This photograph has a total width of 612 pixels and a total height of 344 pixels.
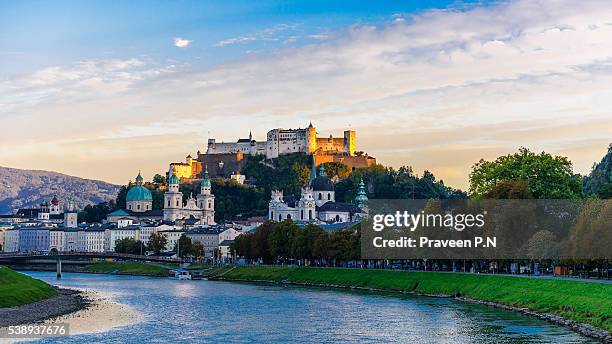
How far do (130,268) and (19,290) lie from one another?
7186 cm

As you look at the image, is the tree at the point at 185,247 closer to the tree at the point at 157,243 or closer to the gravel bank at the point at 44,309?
the tree at the point at 157,243

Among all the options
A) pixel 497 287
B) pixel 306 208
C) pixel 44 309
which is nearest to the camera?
pixel 44 309

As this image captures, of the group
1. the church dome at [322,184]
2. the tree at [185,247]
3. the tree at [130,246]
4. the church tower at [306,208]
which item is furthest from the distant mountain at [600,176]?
the tree at [130,246]

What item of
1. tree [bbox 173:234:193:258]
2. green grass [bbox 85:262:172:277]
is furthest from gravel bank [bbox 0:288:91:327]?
tree [bbox 173:234:193:258]

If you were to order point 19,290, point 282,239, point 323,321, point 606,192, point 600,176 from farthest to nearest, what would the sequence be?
point 600,176 < point 282,239 < point 606,192 < point 19,290 < point 323,321

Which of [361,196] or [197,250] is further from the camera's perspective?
[361,196]

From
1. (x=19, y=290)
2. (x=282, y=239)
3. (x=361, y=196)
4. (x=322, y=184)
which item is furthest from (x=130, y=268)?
Answer: (x=19, y=290)

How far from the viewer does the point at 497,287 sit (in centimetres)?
6794

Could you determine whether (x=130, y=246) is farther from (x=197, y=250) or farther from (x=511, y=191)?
(x=511, y=191)

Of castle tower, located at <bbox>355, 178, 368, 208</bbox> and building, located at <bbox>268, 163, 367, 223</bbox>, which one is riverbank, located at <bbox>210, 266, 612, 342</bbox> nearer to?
building, located at <bbox>268, 163, 367, 223</bbox>

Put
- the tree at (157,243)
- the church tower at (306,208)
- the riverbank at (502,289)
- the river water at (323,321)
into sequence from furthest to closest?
the church tower at (306,208)
the tree at (157,243)
the riverbank at (502,289)
the river water at (323,321)

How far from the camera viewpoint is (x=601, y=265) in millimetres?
64375

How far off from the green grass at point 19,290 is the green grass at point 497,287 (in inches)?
1015

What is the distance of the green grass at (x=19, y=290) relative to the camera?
65562 mm
